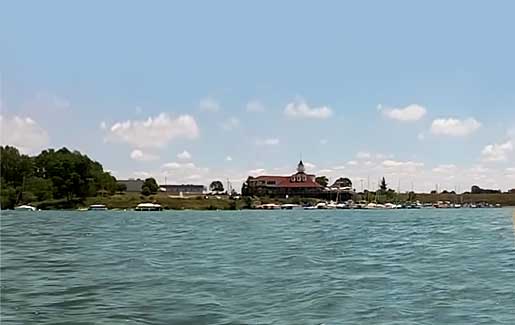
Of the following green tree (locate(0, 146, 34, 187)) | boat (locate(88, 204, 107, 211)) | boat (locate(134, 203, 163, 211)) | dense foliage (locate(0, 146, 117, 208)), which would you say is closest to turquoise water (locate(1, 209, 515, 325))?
green tree (locate(0, 146, 34, 187))

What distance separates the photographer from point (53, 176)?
6826 inches

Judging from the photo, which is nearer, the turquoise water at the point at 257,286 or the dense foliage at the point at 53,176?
the turquoise water at the point at 257,286

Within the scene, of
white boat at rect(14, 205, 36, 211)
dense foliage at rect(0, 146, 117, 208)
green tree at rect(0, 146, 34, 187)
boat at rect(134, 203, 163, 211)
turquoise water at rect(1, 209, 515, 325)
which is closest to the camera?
turquoise water at rect(1, 209, 515, 325)

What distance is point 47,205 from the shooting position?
169m

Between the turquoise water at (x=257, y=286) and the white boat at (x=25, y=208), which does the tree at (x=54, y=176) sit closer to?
the white boat at (x=25, y=208)

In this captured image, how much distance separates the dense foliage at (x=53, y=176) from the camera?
537 ft

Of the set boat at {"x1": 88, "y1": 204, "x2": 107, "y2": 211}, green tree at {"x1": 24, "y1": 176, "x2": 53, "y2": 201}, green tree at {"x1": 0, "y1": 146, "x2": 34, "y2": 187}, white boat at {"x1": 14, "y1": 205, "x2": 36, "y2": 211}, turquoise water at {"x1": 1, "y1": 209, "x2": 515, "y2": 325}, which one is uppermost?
green tree at {"x1": 0, "y1": 146, "x2": 34, "y2": 187}

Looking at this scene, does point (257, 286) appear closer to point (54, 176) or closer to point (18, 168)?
point (18, 168)

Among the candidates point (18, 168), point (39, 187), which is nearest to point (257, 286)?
point (18, 168)

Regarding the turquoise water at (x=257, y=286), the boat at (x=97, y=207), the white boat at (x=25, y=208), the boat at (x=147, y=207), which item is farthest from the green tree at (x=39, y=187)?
the turquoise water at (x=257, y=286)

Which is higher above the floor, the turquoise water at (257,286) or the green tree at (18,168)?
the green tree at (18,168)

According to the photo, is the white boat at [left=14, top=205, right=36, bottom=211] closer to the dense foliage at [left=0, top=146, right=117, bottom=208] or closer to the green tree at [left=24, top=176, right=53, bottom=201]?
the dense foliage at [left=0, top=146, right=117, bottom=208]

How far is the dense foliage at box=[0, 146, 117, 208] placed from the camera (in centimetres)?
16362

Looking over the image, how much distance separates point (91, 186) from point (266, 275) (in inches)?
6257
